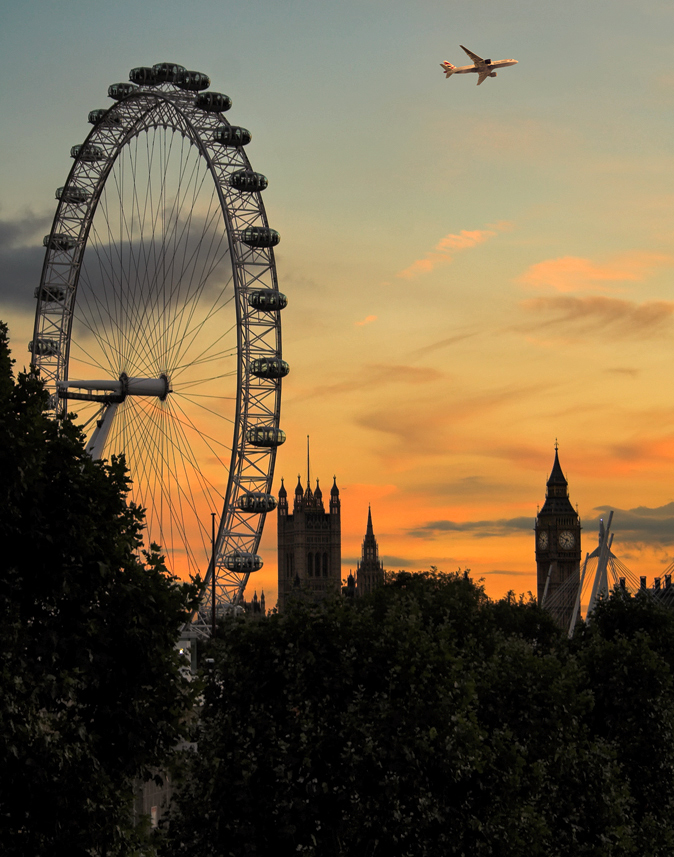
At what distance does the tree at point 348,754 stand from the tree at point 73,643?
26.1 feet

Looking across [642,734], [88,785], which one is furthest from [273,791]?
[642,734]

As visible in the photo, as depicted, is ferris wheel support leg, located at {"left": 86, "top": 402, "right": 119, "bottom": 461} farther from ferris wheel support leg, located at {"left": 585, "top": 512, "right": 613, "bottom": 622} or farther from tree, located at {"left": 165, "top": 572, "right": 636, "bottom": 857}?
ferris wheel support leg, located at {"left": 585, "top": 512, "right": 613, "bottom": 622}

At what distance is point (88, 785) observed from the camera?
19.2 metres

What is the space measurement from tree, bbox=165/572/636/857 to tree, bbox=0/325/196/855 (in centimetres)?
794

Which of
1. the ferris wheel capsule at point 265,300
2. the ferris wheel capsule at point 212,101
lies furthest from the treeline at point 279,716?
the ferris wheel capsule at point 212,101

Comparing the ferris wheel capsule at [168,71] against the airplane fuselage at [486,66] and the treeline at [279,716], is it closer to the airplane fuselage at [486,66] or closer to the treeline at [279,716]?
the airplane fuselage at [486,66]

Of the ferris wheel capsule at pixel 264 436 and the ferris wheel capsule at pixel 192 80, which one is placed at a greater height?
the ferris wheel capsule at pixel 192 80

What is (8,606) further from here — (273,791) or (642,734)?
(642,734)

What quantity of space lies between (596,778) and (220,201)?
3928 cm

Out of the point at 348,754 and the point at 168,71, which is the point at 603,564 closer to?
the point at 168,71

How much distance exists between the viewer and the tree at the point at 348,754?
92.7 feet

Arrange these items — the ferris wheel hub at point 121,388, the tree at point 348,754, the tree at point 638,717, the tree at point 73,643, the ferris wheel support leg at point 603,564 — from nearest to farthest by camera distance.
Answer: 1. the tree at point 73,643
2. the tree at point 348,754
3. the tree at point 638,717
4. the ferris wheel hub at point 121,388
5. the ferris wheel support leg at point 603,564

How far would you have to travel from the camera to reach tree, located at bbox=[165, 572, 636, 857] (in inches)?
1113

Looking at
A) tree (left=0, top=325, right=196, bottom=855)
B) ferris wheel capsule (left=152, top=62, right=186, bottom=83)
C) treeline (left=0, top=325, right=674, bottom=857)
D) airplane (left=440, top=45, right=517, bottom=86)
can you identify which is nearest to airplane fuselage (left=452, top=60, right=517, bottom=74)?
airplane (left=440, top=45, right=517, bottom=86)
